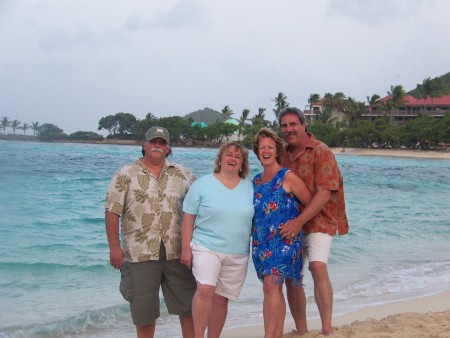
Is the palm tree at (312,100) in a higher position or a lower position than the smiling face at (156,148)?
higher

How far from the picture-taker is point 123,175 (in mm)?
3846

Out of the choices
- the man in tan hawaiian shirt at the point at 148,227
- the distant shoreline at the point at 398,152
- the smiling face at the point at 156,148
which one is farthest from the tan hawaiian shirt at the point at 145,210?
the distant shoreline at the point at 398,152

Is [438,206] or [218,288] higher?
[218,288]

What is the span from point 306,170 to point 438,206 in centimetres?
1784

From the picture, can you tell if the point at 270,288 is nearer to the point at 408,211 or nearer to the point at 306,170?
the point at 306,170

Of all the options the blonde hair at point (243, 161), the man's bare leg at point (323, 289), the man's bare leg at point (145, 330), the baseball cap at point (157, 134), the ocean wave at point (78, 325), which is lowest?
the ocean wave at point (78, 325)

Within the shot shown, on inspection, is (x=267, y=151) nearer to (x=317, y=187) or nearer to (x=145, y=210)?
(x=317, y=187)

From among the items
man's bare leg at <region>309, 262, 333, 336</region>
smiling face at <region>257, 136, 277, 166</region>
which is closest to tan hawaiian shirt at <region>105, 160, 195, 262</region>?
smiling face at <region>257, 136, 277, 166</region>

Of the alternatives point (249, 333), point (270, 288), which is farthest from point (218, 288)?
point (249, 333)

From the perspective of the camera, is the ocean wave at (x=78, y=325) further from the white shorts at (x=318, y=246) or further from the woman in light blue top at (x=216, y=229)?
the white shorts at (x=318, y=246)

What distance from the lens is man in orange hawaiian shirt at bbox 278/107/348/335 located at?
397cm

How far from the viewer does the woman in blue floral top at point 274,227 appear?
3.78 metres

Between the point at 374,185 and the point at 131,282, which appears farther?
the point at 374,185

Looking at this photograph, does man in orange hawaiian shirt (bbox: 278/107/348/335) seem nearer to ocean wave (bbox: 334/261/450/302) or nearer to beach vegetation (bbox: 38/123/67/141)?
ocean wave (bbox: 334/261/450/302)
